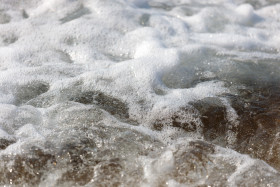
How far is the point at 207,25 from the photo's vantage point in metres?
3.72

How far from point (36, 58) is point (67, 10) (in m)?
1.07

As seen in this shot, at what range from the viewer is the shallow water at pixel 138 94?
1766 millimetres

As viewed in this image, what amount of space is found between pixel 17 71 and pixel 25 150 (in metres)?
1.09

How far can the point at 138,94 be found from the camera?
8.16 ft

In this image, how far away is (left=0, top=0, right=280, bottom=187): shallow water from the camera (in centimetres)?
177

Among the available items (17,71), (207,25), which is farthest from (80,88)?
(207,25)

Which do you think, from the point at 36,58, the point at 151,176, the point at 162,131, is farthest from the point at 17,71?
the point at 151,176

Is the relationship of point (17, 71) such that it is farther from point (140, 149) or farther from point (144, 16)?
point (144, 16)

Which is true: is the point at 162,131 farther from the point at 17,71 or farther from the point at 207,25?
the point at 207,25

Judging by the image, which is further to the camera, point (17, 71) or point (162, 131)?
point (17, 71)

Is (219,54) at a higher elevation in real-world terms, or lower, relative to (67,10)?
lower

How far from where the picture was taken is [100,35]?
10.9ft

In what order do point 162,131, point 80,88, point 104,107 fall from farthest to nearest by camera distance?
1. point 80,88
2. point 104,107
3. point 162,131

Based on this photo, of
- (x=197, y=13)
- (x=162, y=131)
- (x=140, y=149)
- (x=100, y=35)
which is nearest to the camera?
Result: (x=140, y=149)
